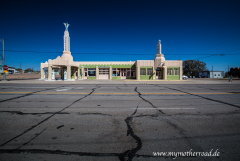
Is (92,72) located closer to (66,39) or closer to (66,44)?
(66,44)

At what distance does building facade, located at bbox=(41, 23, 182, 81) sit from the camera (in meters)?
25.9

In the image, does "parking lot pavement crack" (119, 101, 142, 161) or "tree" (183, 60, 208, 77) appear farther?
"tree" (183, 60, 208, 77)

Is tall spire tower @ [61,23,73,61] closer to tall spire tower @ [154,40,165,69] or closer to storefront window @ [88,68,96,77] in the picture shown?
storefront window @ [88,68,96,77]

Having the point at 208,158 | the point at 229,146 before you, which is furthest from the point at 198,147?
the point at 229,146

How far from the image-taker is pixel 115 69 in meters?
31.0

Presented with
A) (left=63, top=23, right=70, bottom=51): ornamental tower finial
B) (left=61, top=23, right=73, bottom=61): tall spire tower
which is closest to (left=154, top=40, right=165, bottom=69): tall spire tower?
(left=61, top=23, right=73, bottom=61): tall spire tower

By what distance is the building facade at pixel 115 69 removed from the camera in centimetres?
2590

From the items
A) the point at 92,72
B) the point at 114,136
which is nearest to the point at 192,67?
the point at 92,72

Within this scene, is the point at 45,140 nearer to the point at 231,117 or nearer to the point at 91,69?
the point at 231,117

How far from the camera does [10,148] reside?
2.59 metres

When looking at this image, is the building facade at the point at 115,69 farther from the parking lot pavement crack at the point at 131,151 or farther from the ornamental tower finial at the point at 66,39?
the parking lot pavement crack at the point at 131,151

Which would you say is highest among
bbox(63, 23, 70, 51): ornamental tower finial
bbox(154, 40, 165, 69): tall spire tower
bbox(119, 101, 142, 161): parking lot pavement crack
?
bbox(63, 23, 70, 51): ornamental tower finial


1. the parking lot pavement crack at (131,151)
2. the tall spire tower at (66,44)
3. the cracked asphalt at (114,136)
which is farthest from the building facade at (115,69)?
the parking lot pavement crack at (131,151)

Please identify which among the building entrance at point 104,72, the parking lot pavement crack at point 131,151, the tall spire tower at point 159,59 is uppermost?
the tall spire tower at point 159,59
